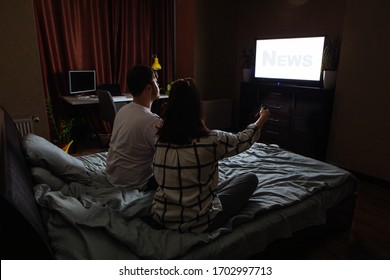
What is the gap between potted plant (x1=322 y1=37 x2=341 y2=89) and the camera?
3.24 meters

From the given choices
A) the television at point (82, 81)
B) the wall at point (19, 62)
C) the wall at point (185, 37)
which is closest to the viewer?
the wall at point (19, 62)

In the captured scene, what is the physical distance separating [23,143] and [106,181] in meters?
0.52

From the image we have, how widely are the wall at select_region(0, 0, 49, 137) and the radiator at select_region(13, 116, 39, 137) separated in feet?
0.24

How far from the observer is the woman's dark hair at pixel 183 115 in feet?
3.99

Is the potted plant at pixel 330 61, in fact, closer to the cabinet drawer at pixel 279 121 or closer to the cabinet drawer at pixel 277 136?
the cabinet drawer at pixel 279 121

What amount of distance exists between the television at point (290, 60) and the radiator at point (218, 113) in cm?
78

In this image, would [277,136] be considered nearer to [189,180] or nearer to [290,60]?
[290,60]

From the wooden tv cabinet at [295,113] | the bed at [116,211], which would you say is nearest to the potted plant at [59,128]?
the bed at [116,211]

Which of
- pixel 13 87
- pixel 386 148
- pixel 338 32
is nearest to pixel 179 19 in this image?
pixel 338 32

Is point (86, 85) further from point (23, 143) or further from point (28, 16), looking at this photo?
point (23, 143)

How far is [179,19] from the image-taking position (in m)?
4.48

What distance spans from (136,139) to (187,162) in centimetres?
49

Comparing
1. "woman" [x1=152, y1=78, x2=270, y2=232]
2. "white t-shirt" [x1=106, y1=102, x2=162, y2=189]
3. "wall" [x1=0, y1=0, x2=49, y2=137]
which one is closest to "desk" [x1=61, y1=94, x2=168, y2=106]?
"wall" [x1=0, y1=0, x2=49, y2=137]

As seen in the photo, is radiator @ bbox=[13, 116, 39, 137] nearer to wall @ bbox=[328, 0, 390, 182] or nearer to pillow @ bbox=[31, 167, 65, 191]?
pillow @ bbox=[31, 167, 65, 191]
